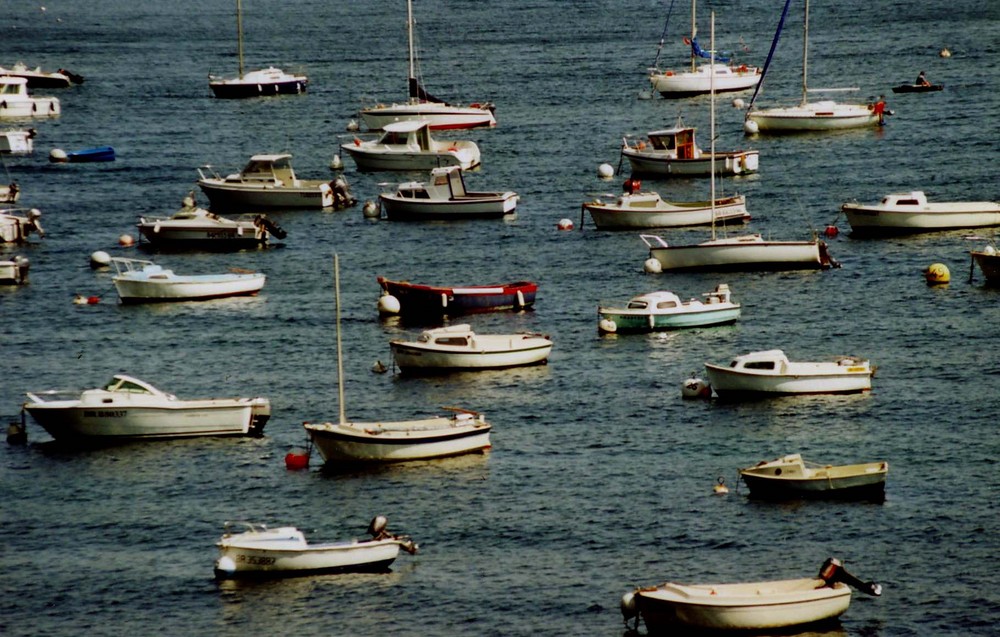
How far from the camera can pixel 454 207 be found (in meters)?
120

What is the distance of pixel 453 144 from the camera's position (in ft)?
455

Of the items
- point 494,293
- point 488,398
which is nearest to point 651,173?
point 494,293

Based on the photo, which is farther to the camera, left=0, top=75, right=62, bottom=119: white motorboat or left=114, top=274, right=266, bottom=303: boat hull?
left=0, top=75, right=62, bottom=119: white motorboat

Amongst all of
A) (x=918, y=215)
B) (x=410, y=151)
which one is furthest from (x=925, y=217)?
(x=410, y=151)

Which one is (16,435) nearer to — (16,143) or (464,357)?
(464,357)

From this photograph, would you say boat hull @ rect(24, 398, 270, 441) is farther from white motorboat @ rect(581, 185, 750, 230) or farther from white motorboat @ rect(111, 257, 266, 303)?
white motorboat @ rect(581, 185, 750, 230)

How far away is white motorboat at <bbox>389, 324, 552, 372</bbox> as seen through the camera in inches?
3344

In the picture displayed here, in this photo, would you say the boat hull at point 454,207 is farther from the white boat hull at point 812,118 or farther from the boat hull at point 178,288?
the white boat hull at point 812,118

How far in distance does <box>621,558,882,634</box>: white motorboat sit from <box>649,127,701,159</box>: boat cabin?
248 ft

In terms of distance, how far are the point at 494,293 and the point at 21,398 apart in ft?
80.2

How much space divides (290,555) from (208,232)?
5332 cm

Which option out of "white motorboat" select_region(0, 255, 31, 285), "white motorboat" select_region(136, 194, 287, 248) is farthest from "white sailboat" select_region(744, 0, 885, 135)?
"white motorboat" select_region(0, 255, 31, 285)

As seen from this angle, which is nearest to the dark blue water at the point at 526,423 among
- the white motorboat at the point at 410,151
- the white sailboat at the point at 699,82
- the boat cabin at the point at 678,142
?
the white motorboat at the point at 410,151

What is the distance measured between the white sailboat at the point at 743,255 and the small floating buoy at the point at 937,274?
6253mm
